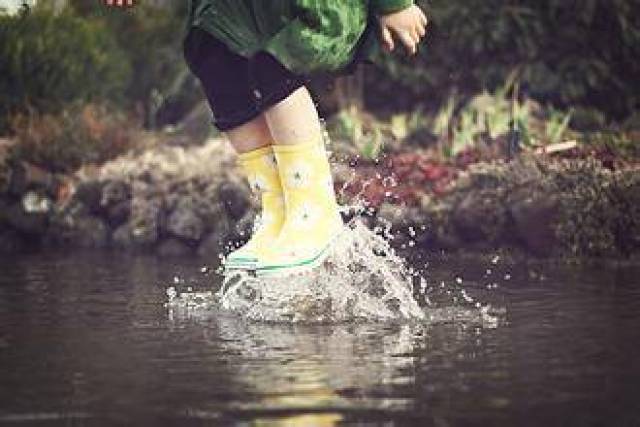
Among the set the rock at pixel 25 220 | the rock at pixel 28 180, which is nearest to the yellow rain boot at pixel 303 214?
the rock at pixel 25 220

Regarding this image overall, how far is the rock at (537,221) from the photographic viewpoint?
11.5m

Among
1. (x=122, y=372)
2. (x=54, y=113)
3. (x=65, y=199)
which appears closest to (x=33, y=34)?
(x=54, y=113)

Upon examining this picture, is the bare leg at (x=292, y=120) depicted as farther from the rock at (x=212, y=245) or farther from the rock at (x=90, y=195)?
the rock at (x=90, y=195)

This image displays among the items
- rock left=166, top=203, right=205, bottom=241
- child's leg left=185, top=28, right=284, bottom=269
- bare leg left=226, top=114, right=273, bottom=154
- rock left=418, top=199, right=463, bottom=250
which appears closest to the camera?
child's leg left=185, top=28, right=284, bottom=269

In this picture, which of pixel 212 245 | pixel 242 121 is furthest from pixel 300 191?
pixel 212 245

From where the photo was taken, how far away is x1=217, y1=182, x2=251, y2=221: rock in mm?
13188

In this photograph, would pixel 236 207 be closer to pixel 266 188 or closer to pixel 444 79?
pixel 444 79

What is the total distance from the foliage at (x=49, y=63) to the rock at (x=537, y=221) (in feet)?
17.9

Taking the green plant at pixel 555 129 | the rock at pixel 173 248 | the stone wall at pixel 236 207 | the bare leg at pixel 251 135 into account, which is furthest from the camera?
the green plant at pixel 555 129

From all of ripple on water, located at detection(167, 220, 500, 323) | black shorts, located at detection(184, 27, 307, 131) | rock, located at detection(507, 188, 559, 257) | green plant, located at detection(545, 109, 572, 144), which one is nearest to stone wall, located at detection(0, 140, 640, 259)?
rock, located at detection(507, 188, 559, 257)

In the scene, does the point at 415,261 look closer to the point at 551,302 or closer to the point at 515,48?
the point at 551,302

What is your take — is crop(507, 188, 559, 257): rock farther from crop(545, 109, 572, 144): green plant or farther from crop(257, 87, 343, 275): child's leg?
crop(257, 87, 343, 275): child's leg

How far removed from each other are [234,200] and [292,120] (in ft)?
20.9

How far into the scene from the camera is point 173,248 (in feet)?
43.0
